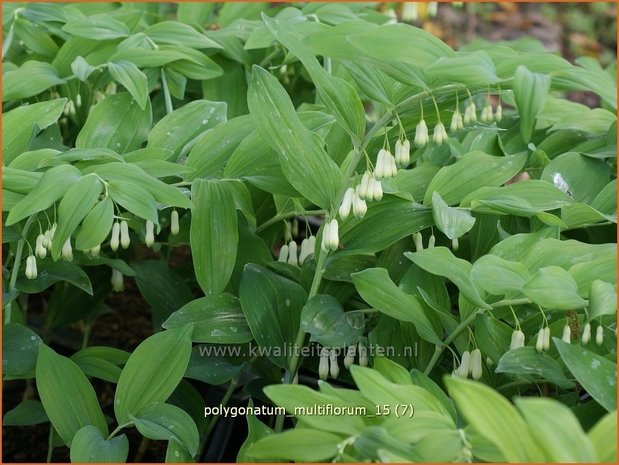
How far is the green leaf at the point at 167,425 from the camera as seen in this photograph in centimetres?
153

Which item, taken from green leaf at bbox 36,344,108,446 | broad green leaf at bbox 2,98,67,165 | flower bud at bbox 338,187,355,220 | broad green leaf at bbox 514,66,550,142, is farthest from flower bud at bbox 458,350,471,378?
broad green leaf at bbox 2,98,67,165

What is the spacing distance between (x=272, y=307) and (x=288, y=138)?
0.35 metres

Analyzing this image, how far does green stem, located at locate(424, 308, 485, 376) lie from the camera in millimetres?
1541

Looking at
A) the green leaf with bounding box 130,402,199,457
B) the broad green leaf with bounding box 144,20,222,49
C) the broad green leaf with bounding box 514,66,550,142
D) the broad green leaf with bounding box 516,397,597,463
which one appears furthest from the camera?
the broad green leaf with bounding box 144,20,222,49

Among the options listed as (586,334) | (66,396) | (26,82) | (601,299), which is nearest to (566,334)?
(586,334)

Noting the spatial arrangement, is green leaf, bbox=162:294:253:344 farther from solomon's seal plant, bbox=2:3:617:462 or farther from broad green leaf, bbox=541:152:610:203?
broad green leaf, bbox=541:152:610:203

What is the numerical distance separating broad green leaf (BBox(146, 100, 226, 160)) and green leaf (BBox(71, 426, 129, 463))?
0.60 meters

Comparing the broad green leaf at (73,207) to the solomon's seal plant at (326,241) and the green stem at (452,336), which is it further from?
the green stem at (452,336)

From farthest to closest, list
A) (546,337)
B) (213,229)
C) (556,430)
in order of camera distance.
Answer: (213,229)
(546,337)
(556,430)

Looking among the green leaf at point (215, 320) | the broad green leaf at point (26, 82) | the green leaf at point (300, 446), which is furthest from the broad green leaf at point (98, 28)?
the green leaf at point (300, 446)

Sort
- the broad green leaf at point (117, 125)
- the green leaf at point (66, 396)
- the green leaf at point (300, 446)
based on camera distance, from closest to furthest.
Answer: the green leaf at point (300, 446) < the green leaf at point (66, 396) < the broad green leaf at point (117, 125)

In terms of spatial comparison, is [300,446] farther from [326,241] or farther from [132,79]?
[132,79]

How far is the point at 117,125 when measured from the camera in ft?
6.27

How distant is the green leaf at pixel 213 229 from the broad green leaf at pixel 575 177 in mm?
731
